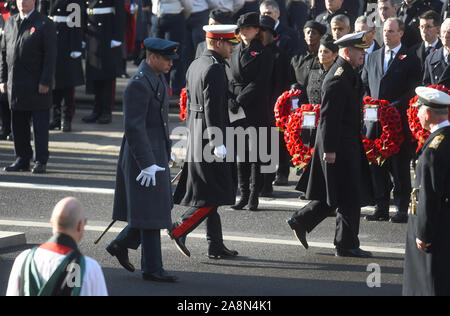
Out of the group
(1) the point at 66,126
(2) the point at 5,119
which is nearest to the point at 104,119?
(1) the point at 66,126

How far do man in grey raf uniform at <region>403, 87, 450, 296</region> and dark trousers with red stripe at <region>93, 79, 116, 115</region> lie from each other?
33.1 feet

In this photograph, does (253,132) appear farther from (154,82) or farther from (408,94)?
(154,82)

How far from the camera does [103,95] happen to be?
16.6 m

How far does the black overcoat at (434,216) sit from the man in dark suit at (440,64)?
441 cm

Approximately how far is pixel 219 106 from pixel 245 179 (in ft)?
8.00

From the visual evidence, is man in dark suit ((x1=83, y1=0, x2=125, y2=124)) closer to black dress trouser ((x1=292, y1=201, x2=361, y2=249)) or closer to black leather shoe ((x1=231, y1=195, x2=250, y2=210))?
black leather shoe ((x1=231, y1=195, x2=250, y2=210))

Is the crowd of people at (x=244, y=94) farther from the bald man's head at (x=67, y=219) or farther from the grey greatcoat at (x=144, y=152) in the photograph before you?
the bald man's head at (x=67, y=219)

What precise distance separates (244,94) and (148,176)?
3.50m

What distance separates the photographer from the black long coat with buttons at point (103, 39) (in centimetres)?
1645

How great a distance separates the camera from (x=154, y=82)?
8477mm

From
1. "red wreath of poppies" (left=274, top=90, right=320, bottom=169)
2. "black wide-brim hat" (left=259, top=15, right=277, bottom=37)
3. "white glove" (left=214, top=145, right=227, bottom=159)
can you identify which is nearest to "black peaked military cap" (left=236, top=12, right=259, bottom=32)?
"black wide-brim hat" (left=259, top=15, right=277, bottom=37)

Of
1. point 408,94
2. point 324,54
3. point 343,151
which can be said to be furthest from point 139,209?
point 408,94

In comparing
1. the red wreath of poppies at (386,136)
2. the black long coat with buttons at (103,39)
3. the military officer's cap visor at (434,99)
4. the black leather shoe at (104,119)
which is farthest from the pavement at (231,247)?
the black long coat with buttons at (103,39)

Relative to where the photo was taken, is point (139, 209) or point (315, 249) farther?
point (315, 249)
